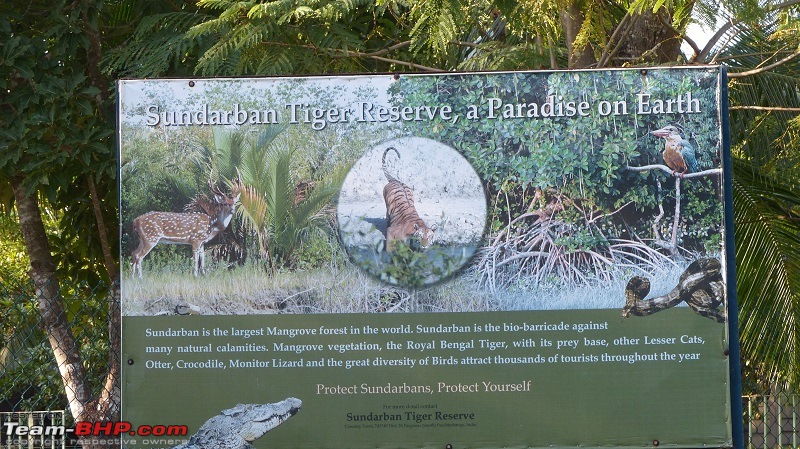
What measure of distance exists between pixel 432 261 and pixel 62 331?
3.00m

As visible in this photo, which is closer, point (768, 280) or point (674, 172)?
point (674, 172)

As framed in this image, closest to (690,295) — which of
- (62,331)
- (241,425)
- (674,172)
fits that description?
(674,172)

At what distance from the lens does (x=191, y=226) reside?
13.8 feet

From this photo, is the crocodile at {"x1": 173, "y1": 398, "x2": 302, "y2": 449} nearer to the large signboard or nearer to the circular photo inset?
the large signboard

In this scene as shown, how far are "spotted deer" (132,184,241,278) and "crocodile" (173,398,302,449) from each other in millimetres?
709

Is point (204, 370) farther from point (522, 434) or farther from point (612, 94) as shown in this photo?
point (612, 94)

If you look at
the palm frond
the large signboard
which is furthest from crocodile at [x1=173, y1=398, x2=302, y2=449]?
the palm frond

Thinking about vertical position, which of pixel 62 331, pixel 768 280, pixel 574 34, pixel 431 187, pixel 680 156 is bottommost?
pixel 62 331

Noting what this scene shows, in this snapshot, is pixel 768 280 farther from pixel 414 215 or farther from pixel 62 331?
pixel 62 331

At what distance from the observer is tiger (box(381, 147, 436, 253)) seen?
4.14m

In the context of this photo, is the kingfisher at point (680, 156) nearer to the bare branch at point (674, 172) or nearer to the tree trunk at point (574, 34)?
the bare branch at point (674, 172)

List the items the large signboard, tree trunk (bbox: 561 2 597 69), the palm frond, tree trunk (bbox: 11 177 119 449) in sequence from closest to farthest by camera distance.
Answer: the large signboard < tree trunk (bbox: 561 2 597 69) < tree trunk (bbox: 11 177 119 449) < the palm frond

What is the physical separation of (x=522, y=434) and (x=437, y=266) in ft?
2.94

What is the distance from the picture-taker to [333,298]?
4.14 m
